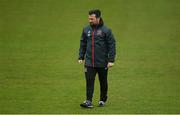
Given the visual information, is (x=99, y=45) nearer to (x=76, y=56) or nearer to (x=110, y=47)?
(x=110, y=47)

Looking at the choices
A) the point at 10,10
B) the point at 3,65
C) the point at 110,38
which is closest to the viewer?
the point at 110,38

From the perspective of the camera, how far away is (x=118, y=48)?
19297mm

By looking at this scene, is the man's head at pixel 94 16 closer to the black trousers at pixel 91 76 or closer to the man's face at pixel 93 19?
the man's face at pixel 93 19

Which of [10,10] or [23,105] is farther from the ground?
[10,10]

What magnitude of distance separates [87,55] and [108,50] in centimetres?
45

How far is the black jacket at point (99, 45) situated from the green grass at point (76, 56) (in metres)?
1.01

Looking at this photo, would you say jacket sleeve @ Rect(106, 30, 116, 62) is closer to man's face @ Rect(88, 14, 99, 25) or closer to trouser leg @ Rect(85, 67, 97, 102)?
man's face @ Rect(88, 14, 99, 25)

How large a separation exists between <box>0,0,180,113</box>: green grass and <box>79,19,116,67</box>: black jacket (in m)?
1.01

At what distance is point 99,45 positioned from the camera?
13023 mm

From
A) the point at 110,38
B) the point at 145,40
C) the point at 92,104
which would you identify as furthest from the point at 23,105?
the point at 145,40

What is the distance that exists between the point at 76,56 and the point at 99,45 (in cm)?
542

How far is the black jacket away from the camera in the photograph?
1296cm

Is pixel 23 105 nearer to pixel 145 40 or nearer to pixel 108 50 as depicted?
pixel 108 50

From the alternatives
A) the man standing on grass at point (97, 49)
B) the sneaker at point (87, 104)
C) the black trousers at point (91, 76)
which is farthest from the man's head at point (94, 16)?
the sneaker at point (87, 104)
